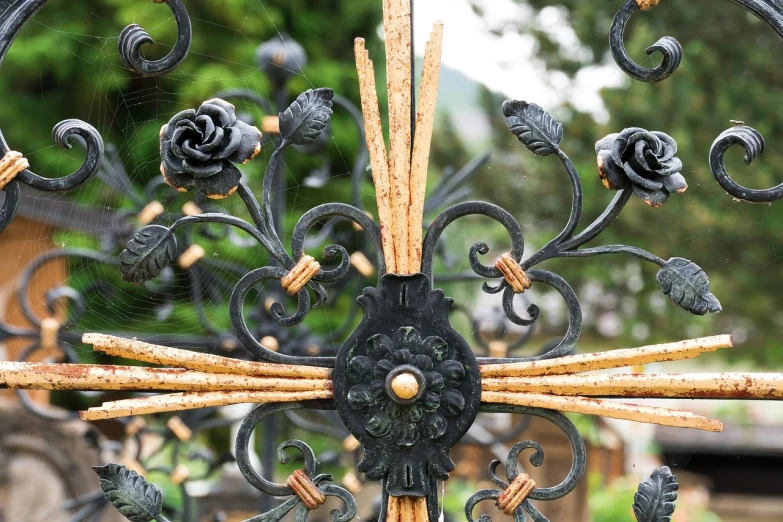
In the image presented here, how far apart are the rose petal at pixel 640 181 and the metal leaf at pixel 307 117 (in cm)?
42

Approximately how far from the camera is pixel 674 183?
1.42 metres

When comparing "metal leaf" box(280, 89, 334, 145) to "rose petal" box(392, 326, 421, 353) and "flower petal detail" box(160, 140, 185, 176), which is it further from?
"rose petal" box(392, 326, 421, 353)

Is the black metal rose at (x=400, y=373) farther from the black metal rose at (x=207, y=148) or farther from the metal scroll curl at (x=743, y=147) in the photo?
the metal scroll curl at (x=743, y=147)

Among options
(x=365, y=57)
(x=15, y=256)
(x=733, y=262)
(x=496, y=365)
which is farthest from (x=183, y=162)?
(x=733, y=262)

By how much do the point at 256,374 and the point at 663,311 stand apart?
5.43 meters

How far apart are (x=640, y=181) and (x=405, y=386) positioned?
0.43 meters

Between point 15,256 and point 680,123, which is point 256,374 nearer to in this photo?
point 15,256

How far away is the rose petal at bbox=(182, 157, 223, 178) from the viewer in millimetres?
1379

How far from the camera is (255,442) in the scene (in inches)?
197

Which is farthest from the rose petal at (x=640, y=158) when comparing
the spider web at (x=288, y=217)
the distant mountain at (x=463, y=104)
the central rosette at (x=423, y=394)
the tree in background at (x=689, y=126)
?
the distant mountain at (x=463, y=104)

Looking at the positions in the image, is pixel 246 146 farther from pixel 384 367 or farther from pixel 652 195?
pixel 652 195

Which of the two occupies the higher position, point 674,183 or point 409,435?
point 674,183

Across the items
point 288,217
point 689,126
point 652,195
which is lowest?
point 652,195

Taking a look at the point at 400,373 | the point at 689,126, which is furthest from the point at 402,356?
the point at 689,126
